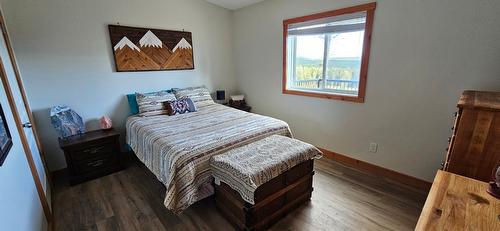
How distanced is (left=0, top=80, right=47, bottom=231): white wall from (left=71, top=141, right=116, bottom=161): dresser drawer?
31.3 inches

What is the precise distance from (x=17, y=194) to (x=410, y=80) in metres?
3.21

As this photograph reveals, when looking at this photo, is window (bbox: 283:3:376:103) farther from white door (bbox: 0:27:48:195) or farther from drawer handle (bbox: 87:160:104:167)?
white door (bbox: 0:27:48:195)

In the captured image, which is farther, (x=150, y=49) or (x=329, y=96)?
(x=150, y=49)

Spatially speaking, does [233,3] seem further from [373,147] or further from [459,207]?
[459,207]

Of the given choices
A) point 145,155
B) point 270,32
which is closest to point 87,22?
point 145,155

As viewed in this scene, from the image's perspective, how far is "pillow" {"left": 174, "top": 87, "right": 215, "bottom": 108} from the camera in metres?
3.32

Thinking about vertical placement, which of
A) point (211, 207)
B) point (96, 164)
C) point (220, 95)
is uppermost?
point (220, 95)

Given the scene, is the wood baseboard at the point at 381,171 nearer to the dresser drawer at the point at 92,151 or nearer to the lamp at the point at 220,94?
the lamp at the point at 220,94

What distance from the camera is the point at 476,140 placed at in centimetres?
131

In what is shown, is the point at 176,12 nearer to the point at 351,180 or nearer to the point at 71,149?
the point at 71,149

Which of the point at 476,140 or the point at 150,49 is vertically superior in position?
the point at 150,49

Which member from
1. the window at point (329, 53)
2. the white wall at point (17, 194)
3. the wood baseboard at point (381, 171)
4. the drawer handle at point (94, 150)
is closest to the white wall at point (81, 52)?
the drawer handle at point (94, 150)

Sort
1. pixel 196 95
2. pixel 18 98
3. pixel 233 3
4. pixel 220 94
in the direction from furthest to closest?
pixel 220 94 → pixel 233 3 → pixel 196 95 → pixel 18 98

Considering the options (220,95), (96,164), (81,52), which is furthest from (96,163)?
(220,95)
